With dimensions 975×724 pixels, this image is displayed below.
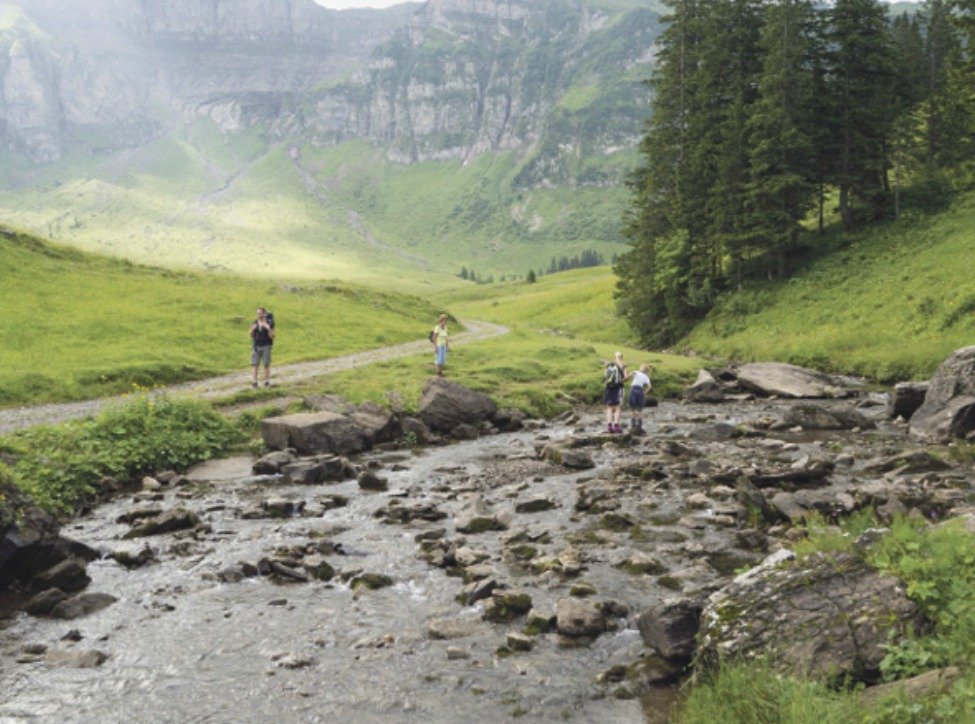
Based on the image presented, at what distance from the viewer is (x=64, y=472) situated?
68.6ft

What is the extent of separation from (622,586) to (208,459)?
699 inches

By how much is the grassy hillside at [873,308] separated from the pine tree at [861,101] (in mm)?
4206

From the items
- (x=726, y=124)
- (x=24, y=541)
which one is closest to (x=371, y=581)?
(x=24, y=541)

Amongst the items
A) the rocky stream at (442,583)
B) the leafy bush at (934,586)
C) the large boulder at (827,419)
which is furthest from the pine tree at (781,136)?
the leafy bush at (934,586)

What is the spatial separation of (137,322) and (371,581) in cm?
4252

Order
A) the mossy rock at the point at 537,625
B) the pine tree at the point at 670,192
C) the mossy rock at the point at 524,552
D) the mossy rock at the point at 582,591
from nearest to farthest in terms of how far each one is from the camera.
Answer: the mossy rock at the point at 537,625 < the mossy rock at the point at 582,591 < the mossy rock at the point at 524,552 < the pine tree at the point at 670,192

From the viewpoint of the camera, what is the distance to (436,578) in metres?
14.9

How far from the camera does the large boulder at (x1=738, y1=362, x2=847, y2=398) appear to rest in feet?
121

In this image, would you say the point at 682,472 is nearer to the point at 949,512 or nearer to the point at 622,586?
the point at 949,512

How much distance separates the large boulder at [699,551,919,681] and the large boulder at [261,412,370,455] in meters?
19.3

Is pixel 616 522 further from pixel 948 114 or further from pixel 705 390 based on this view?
pixel 948 114

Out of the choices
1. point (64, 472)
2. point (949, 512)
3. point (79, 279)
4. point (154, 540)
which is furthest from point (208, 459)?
point (79, 279)

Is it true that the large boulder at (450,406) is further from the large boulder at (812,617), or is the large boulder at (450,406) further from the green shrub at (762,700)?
the green shrub at (762,700)

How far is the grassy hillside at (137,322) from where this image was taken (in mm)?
36500
